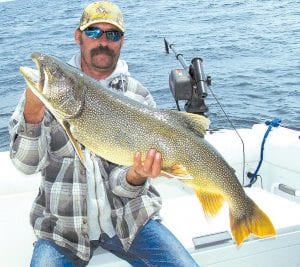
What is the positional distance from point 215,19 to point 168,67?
9.02 meters

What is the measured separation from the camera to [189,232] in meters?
4.30

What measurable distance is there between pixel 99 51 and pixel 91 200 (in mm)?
1135

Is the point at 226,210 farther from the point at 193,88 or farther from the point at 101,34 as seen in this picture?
the point at 101,34

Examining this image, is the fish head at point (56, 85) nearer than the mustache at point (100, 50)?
Yes

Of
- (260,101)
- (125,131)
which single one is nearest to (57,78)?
(125,131)

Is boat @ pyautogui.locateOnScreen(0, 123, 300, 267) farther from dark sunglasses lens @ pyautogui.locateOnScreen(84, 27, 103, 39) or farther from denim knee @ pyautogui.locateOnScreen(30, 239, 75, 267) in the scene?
dark sunglasses lens @ pyautogui.locateOnScreen(84, 27, 103, 39)

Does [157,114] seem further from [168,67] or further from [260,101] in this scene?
[168,67]

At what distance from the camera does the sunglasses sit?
3.76 meters

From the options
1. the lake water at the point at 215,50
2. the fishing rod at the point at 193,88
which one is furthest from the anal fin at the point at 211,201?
the lake water at the point at 215,50

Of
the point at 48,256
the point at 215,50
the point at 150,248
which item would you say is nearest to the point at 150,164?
the point at 150,248

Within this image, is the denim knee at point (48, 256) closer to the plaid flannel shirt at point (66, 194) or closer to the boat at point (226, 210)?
the plaid flannel shirt at point (66, 194)

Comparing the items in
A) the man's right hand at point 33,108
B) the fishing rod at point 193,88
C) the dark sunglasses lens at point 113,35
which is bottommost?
the fishing rod at point 193,88

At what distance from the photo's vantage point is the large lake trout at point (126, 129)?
2.96 meters

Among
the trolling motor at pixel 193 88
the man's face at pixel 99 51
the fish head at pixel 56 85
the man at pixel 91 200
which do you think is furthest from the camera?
the trolling motor at pixel 193 88
